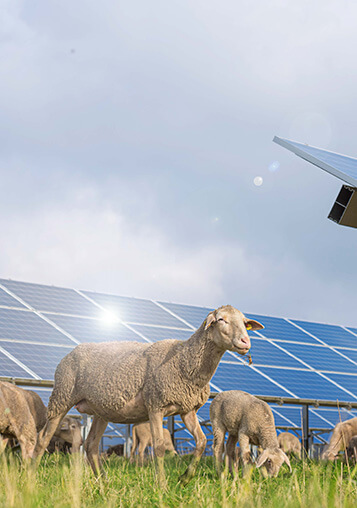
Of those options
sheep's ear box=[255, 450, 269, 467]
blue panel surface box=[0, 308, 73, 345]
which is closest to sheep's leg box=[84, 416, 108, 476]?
sheep's ear box=[255, 450, 269, 467]

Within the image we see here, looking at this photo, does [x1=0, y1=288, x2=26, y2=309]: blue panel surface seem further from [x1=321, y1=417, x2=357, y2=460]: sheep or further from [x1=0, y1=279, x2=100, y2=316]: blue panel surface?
[x1=321, y1=417, x2=357, y2=460]: sheep

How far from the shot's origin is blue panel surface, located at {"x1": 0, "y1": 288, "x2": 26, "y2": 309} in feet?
57.8

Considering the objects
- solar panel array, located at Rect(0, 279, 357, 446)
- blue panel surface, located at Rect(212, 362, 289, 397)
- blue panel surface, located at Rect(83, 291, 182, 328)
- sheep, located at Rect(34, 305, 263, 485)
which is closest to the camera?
sheep, located at Rect(34, 305, 263, 485)

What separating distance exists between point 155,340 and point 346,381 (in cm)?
693

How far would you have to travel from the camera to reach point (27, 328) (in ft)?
54.6

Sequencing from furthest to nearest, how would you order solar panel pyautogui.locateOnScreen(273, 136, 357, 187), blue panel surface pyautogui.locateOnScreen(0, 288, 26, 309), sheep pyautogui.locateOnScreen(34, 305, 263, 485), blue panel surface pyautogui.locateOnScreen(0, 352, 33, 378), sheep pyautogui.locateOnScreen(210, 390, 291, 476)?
blue panel surface pyautogui.locateOnScreen(0, 288, 26, 309) < blue panel surface pyautogui.locateOnScreen(0, 352, 33, 378) < sheep pyautogui.locateOnScreen(210, 390, 291, 476) < solar panel pyautogui.locateOnScreen(273, 136, 357, 187) < sheep pyautogui.locateOnScreen(34, 305, 263, 485)

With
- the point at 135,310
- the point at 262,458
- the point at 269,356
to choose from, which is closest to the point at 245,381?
the point at 269,356

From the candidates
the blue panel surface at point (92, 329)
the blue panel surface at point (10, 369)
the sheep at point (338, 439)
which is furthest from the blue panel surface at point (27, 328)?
the sheep at point (338, 439)

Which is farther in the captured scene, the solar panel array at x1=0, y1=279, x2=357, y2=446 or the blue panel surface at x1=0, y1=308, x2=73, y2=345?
the blue panel surface at x1=0, y1=308, x2=73, y2=345

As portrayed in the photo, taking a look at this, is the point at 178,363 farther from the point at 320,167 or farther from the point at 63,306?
the point at 63,306

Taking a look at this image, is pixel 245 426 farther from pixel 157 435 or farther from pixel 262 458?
pixel 157 435

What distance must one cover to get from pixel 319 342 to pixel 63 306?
9.80 metres

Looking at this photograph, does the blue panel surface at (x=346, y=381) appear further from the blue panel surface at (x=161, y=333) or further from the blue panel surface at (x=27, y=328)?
the blue panel surface at (x=27, y=328)

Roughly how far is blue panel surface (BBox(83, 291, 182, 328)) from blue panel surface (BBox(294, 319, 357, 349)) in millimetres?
6688
